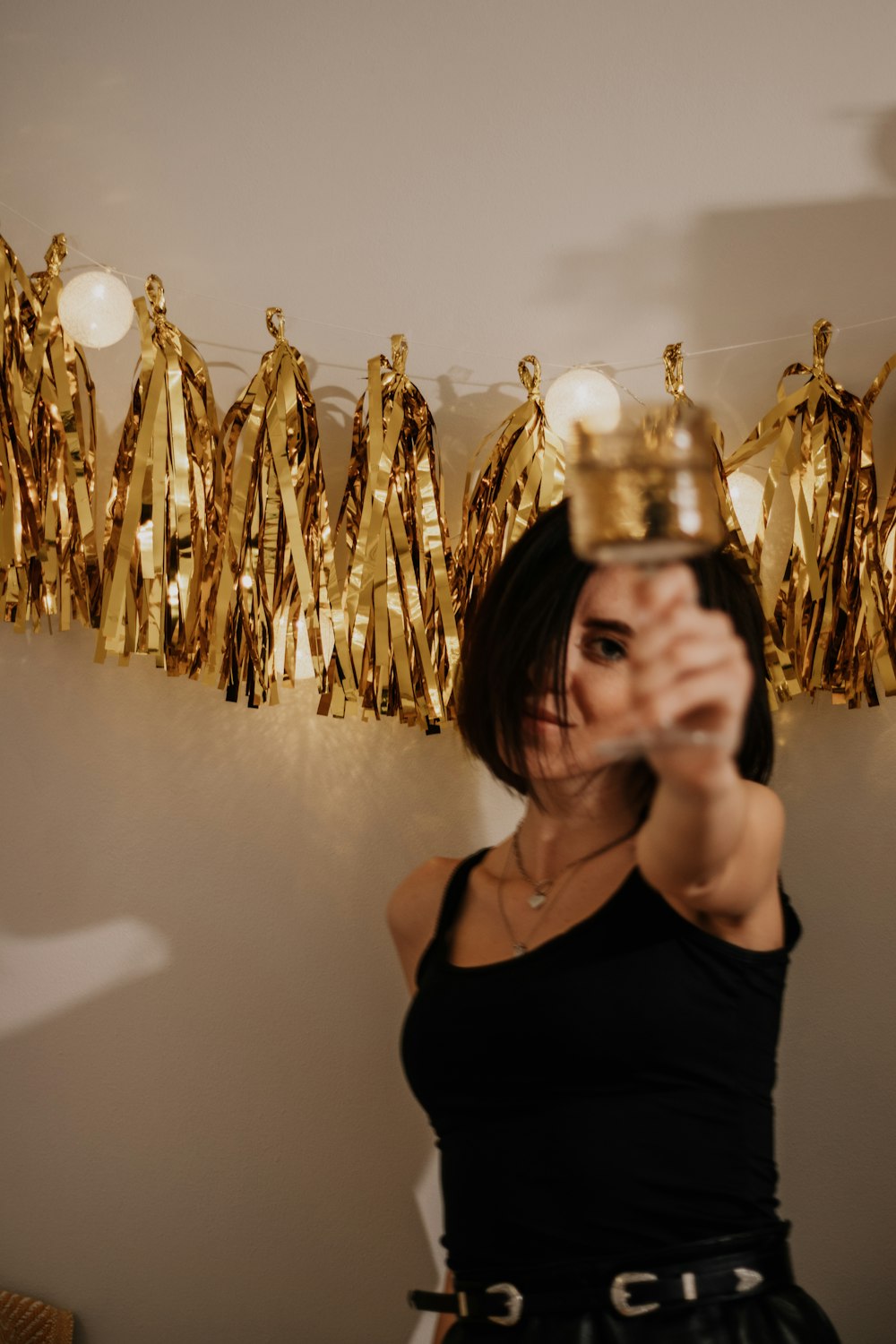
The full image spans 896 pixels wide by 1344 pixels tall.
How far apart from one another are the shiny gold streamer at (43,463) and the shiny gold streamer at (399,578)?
0.32m

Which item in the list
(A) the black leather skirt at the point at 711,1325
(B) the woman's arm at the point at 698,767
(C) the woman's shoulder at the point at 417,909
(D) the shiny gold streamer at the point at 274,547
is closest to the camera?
(B) the woman's arm at the point at 698,767

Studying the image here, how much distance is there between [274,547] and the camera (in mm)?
1203

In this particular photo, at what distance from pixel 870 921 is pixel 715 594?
473mm

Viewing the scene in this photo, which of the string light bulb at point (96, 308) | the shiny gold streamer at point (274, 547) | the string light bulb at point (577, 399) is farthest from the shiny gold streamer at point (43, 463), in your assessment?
the string light bulb at point (577, 399)

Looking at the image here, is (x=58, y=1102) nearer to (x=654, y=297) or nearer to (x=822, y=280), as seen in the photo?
(x=654, y=297)

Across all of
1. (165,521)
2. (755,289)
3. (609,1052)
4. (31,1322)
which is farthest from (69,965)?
(755,289)

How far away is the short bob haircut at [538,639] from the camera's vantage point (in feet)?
3.10

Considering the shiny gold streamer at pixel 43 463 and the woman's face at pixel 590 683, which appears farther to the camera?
the shiny gold streamer at pixel 43 463

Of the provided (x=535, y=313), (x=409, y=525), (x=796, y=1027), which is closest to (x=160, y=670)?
(x=409, y=525)

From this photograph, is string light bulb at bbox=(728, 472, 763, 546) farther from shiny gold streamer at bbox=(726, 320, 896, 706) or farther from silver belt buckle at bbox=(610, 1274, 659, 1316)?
silver belt buckle at bbox=(610, 1274, 659, 1316)

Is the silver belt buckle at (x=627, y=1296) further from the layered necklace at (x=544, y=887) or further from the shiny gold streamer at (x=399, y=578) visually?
the shiny gold streamer at (x=399, y=578)

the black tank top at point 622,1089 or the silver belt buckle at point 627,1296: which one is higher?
the black tank top at point 622,1089

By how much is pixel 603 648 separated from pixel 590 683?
3cm

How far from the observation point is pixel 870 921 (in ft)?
3.88
